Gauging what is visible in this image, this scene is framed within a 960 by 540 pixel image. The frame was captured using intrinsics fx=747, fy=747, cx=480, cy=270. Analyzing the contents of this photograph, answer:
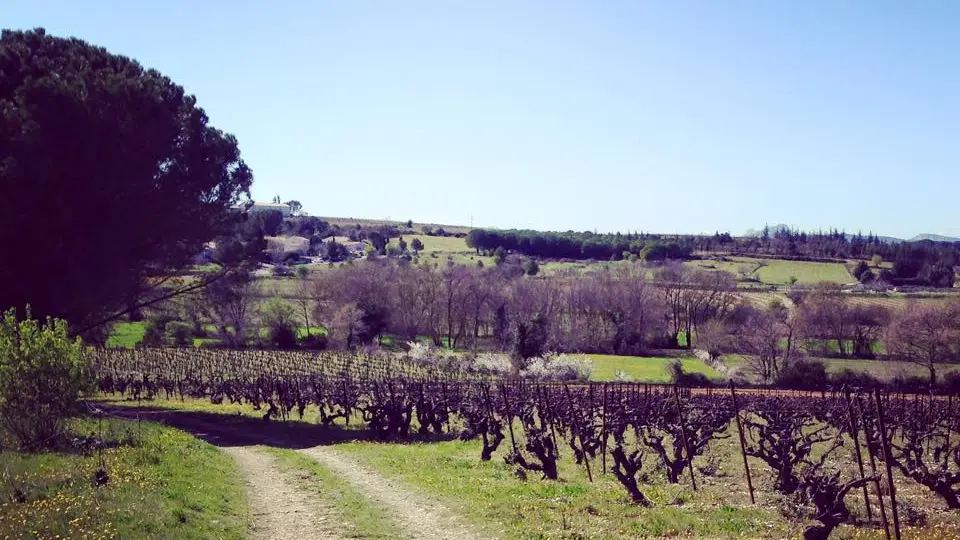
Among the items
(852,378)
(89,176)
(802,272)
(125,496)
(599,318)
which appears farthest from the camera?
(802,272)

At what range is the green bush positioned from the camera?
1555 centimetres

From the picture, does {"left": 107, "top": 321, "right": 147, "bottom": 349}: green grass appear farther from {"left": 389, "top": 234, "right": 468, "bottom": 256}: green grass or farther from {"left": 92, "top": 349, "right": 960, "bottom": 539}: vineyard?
{"left": 389, "top": 234, "right": 468, "bottom": 256}: green grass

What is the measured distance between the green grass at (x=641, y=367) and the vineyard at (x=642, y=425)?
9.64 m

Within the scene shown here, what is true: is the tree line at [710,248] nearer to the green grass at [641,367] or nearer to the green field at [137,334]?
the green grass at [641,367]

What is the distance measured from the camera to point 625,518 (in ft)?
40.8

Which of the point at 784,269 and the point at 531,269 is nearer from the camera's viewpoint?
the point at 531,269

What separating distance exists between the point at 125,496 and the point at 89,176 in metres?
17.9

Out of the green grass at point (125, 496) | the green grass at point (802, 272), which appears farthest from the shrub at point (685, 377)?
the green grass at point (802, 272)

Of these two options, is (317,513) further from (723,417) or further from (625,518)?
(723,417)

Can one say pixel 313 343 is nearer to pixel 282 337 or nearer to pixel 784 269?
pixel 282 337

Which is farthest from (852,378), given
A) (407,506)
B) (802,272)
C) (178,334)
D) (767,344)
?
(802,272)

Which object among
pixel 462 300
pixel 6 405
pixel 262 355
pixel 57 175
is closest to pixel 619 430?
pixel 6 405

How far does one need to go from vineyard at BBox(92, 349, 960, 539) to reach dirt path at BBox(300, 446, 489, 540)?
3.21 meters

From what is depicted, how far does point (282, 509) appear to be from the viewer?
13.9 metres
